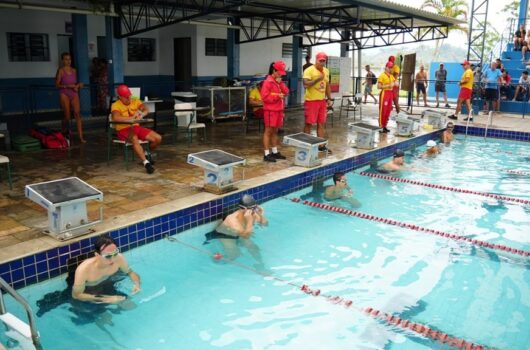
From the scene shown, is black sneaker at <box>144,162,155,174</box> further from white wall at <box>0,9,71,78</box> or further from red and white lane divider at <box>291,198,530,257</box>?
white wall at <box>0,9,71,78</box>

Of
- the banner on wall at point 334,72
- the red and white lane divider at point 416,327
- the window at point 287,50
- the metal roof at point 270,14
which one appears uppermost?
the metal roof at point 270,14

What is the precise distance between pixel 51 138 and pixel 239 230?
15.2ft

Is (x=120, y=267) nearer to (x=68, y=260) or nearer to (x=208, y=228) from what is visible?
(x=68, y=260)

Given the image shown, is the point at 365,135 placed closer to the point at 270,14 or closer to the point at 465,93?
the point at 465,93

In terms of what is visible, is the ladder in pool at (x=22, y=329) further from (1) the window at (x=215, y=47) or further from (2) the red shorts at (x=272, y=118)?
(1) the window at (x=215, y=47)

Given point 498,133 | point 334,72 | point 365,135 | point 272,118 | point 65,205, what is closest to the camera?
point 65,205

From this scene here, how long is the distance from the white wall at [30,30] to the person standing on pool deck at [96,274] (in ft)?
32.3

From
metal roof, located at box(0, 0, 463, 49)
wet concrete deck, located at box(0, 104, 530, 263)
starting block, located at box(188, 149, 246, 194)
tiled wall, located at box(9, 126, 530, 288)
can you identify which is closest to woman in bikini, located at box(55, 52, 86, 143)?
wet concrete deck, located at box(0, 104, 530, 263)

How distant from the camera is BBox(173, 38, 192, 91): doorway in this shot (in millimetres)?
15297

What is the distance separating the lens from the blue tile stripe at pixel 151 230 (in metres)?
3.99

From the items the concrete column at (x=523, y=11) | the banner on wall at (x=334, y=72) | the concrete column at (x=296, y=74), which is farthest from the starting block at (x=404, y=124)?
the concrete column at (x=523, y=11)

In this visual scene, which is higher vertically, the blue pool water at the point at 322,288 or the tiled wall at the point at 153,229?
the tiled wall at the point at 153,229

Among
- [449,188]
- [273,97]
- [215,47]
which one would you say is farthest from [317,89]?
[215,47]

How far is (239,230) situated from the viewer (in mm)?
5312
